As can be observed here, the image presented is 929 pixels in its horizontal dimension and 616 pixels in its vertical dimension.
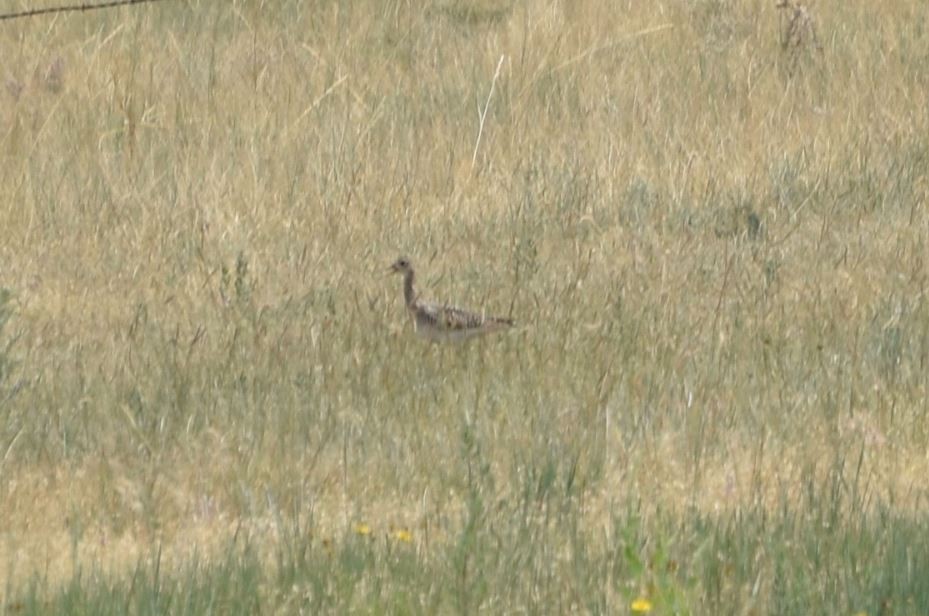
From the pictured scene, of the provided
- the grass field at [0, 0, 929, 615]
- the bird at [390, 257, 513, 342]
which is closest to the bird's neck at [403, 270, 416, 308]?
the grass field at [0, 0, 929, 615]

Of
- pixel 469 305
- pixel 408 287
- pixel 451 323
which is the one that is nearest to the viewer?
pixel 451 323

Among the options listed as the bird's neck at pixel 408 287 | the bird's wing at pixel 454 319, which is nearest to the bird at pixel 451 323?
the bird's wing at pixel 454 319

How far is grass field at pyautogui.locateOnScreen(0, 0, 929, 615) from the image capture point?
6.20 metres

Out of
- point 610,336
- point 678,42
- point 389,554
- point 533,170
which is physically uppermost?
point 678,42

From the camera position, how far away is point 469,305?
10234 millimetres

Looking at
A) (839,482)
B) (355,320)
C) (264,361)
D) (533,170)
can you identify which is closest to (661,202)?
(533,170)

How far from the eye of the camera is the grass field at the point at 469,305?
620 centimetres

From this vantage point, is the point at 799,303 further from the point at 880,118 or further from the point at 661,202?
the point at 880,118

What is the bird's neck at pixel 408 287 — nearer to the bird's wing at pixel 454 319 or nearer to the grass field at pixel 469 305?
the grass field at pixel 469 305

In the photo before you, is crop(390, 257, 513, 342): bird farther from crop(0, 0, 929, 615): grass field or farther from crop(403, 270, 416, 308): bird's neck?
crop(403, 270, 416, 308): bird's neck

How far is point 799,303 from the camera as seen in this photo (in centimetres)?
977

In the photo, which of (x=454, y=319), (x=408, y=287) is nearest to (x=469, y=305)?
(x=408, y=287)

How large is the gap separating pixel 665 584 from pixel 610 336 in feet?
12.2

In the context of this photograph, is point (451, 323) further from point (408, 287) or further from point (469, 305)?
point (469, 305)
